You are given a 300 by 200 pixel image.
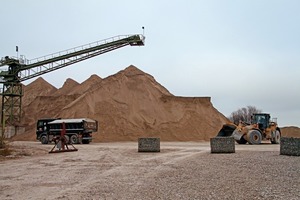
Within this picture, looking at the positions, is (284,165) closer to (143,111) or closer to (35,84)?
(143,111)

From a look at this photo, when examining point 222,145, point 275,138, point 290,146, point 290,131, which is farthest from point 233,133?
point 290,131

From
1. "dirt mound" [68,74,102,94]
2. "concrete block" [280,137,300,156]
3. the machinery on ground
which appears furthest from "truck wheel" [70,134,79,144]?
"dirt mound" [68,74,102,94]

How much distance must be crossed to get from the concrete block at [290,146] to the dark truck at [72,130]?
22.3 m

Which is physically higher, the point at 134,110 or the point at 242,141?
the point at 134,110

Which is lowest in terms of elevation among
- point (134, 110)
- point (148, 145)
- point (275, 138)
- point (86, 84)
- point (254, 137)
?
point (148, 145)

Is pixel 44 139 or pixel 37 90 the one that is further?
pixel 37 90

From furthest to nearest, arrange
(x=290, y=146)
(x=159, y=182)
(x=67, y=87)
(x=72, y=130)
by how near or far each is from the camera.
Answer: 1. (x=67, y=87)
2. (x=72, y=130)
3. (x=290, y=146)
4. (x=159, y=182)

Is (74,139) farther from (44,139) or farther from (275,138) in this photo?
(275,138)

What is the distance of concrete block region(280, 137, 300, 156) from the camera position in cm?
1891

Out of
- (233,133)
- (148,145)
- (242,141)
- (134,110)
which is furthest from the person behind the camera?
(134,110)

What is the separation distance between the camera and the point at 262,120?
108 feet

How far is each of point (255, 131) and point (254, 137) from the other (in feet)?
1.71

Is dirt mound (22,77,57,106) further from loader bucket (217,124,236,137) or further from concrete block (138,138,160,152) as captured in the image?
concrete block (138,138,160,152)

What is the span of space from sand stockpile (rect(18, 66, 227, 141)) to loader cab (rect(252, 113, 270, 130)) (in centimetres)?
1616
